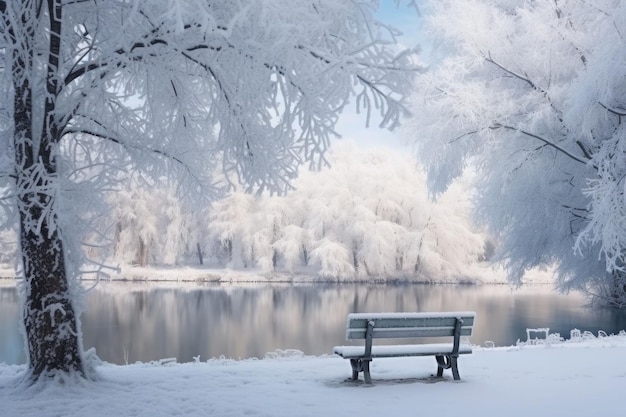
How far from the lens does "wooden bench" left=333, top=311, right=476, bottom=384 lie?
5.63 meters

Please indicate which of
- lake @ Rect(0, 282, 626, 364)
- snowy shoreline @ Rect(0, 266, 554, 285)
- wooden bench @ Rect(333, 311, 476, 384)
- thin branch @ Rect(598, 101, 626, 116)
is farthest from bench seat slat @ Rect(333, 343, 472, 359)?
snowy shoreline @ Rect(0, 266, 554, 285)

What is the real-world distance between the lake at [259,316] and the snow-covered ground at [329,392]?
4.39m

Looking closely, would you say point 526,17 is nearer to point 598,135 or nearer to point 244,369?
point 598,135

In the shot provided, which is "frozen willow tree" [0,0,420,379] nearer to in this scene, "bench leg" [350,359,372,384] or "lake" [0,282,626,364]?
"bench leg" [350,359,372,384]

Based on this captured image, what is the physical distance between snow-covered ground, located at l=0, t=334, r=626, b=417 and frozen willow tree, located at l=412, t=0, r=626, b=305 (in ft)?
13.8

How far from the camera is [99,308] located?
19984 millimetres

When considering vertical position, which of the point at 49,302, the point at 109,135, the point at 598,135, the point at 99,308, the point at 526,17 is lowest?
the point at 99,308

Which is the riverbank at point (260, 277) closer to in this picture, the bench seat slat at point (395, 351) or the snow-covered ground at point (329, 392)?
the snow-covered ground at point (329, 392)

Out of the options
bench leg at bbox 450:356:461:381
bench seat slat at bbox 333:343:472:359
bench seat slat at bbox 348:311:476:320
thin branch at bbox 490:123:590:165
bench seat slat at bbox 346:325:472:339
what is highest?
thin branch at bbox 490:123:590:165

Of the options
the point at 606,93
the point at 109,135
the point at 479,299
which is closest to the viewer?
the point at 109,135

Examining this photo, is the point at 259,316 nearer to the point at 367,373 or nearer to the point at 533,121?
the point at 533,121

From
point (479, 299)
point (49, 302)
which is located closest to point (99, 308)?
point (479, 299)

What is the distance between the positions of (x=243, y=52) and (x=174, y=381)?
2.79m

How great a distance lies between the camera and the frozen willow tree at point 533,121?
398 inches
